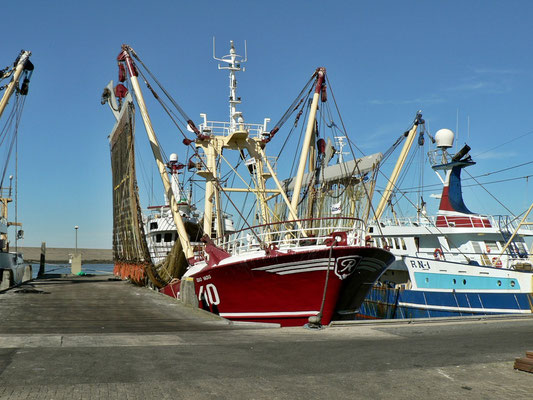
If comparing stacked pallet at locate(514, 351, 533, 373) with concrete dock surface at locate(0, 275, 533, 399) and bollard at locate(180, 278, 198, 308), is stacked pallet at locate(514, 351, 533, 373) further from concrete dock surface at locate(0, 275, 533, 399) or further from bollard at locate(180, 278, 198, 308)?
bollard at locate(180, 278, 198, 308)

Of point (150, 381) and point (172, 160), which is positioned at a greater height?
point (172, 160)

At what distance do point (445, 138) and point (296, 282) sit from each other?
2099 cm

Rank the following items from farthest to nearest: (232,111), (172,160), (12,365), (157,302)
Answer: (172,160), (232,111), (157,302), (12,365)

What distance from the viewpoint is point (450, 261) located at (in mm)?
27062

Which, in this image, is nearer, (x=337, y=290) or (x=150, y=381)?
(x=150, y=381)

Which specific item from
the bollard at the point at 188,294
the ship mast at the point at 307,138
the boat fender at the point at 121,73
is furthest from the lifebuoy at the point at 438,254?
the boat fender at the point at 121,73

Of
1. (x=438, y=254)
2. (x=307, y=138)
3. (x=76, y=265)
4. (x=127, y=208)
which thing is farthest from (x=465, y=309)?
(x=76, y=265)

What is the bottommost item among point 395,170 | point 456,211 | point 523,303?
point 523,303

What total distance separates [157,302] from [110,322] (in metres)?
5.90

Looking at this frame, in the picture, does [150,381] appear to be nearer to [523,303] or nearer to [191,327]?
[191,327]

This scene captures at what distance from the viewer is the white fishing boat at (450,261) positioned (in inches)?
1016

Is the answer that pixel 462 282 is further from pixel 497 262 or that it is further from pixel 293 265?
pixel 293 265

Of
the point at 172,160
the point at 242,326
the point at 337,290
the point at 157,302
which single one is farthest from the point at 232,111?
the point at 242,326

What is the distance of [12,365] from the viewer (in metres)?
8.72
